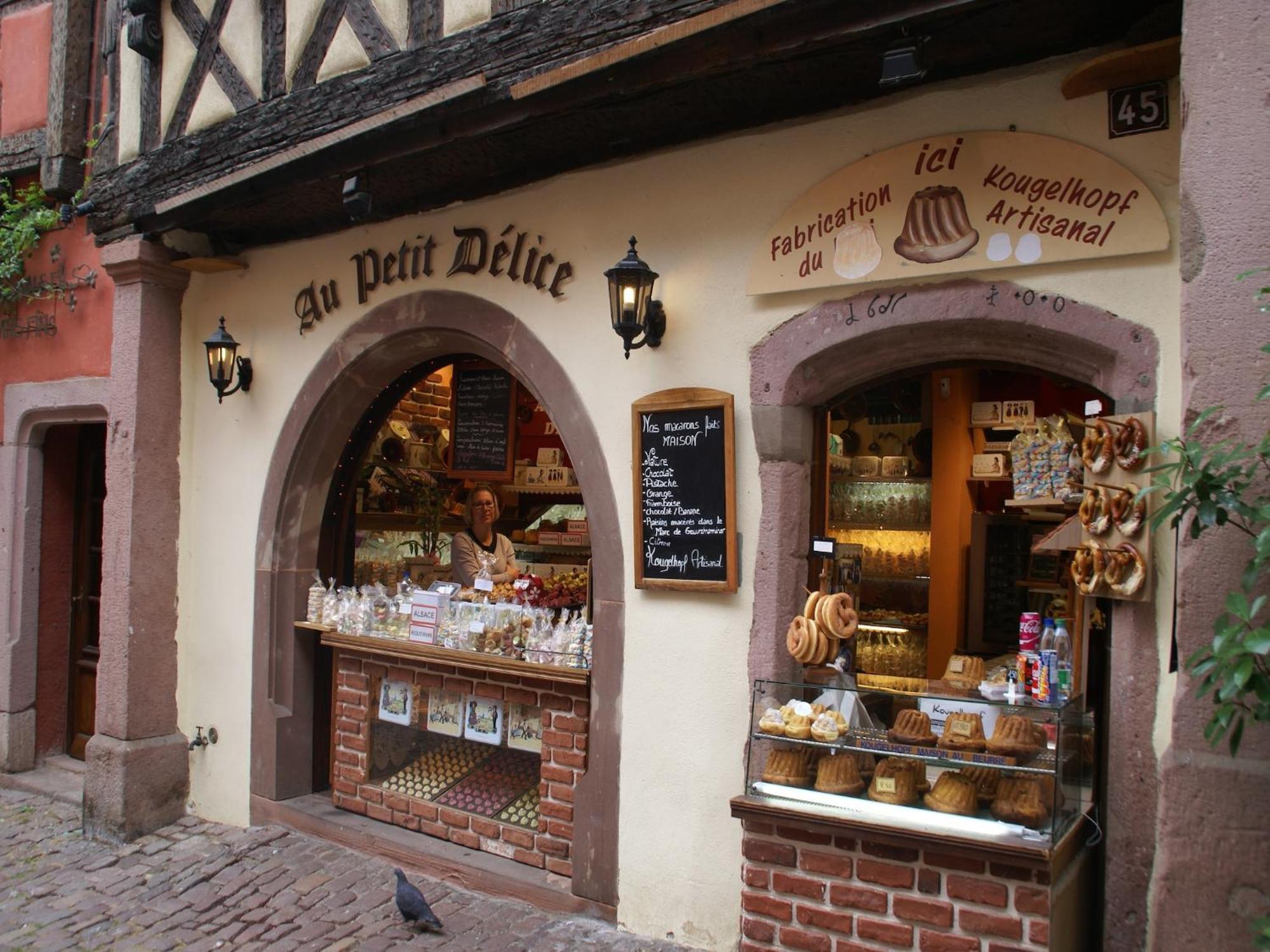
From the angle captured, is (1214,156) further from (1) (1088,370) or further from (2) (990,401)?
(2) (990,401)

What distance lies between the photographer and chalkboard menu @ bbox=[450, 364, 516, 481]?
21.5 ft

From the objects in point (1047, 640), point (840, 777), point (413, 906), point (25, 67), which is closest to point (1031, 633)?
point (1047, 640)

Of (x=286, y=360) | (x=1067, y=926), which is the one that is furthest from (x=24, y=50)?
(x=1067, y=926)

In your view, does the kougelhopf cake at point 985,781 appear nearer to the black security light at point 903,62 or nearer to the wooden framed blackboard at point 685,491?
the wooden framed blackboard at point 685,491

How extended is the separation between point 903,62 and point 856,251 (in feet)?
2.46

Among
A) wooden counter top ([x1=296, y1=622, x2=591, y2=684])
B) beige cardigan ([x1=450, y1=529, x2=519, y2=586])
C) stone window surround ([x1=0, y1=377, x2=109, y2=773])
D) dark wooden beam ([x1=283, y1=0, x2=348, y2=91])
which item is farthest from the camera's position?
stone window surround ([x1=0, y1=377, x2=109, y2=773])

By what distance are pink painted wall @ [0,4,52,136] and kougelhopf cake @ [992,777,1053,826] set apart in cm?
779

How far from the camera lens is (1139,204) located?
334 centimetres

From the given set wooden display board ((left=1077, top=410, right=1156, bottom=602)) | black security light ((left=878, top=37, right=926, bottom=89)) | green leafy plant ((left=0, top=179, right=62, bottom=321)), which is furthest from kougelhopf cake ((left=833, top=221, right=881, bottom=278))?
green leafy plant ((left=0, top=179, right=62, bottom=321))

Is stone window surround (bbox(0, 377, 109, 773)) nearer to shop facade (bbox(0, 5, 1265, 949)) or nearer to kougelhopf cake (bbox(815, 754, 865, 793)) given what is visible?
shop facade (bbox(0, 5, 1265, 949))

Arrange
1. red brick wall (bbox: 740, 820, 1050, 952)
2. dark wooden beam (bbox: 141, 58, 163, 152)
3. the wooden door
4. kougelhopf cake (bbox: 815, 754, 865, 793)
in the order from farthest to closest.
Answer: the wooden door < dark wooden beam (bbox: 141, 58, 163, 152) < kougelhopf cake (bbox: 815, 754, 865, 793) < red brick wall (bbox: 740, 820, 1050, 952)

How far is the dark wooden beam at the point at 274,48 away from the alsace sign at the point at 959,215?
121 inches

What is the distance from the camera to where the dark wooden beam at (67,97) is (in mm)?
7152

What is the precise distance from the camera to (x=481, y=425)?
21.7 ft
